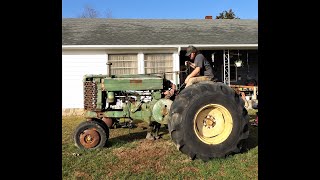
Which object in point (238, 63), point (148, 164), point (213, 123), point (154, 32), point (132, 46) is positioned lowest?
point (148, 164)

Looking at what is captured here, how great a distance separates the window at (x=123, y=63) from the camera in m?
11.8

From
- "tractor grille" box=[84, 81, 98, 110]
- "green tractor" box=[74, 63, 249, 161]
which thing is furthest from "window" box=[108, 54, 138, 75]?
"green tractor" box=[74, 63, 249, 161]

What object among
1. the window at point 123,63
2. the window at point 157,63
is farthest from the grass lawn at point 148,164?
the window at point 157,63

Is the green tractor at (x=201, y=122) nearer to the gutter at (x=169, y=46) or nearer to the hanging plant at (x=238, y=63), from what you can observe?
the gutter at (x=169, y=46)

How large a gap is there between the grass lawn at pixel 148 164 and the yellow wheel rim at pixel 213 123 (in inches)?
15.1

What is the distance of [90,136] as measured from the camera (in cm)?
571

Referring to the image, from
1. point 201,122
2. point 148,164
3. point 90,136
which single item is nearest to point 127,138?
point 90,136

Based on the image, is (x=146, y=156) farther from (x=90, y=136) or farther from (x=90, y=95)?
(x=90, y=95)

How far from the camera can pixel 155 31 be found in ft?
46.4

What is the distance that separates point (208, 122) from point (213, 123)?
9cm

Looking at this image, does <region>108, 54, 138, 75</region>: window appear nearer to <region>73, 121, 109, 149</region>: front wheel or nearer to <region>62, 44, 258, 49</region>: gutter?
<region>62, 44, 258, 49</region>: gutter

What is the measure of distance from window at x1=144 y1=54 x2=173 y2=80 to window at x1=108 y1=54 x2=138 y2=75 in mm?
429
